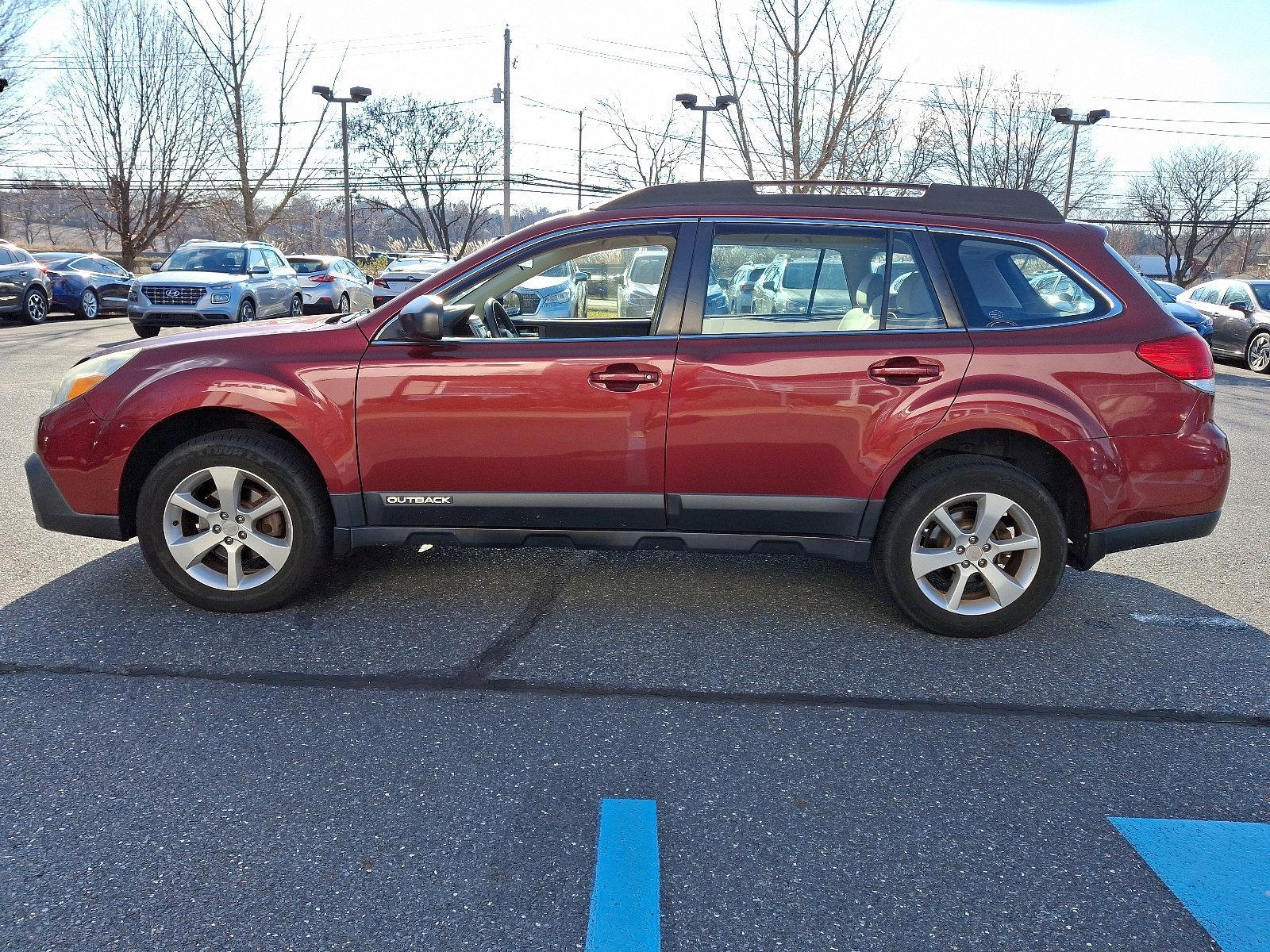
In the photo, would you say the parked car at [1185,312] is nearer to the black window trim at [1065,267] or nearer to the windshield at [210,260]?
the black window trim at [1065,267]

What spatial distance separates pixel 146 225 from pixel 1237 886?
137ft

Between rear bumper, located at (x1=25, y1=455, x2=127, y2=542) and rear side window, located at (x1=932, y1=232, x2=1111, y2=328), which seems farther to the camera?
rear bumper, located at (x1=25, y1=455, x2=127, y2=542)

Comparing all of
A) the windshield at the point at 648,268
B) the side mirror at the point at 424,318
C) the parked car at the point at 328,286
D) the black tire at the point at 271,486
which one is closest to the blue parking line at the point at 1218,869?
the windshield at the point at 648,268

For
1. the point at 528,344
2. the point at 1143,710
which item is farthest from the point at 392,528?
the point at 1143,710

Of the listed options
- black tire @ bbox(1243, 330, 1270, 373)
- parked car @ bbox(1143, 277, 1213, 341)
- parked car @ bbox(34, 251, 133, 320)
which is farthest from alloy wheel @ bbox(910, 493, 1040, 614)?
parked car @ bbox(34, 251, 133, 320)

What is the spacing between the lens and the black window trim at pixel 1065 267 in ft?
13.5

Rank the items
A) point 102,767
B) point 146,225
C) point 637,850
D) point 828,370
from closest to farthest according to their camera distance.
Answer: point 637,850, point 102,767, point 828,370, point 146,225

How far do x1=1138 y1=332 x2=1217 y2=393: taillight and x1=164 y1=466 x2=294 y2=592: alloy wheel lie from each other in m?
3.63

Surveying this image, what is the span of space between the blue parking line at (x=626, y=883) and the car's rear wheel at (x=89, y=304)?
2306 cm

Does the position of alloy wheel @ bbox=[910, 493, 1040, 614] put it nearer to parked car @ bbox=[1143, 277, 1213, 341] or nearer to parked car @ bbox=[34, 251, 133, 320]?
parked car @ bbox=[1143, 277, 1213, 341]

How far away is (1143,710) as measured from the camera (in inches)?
141

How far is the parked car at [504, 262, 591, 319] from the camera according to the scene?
14.8ft

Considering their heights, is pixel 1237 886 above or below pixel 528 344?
below

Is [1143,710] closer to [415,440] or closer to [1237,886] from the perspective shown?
[1237,886]
